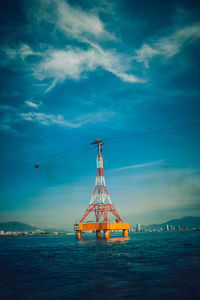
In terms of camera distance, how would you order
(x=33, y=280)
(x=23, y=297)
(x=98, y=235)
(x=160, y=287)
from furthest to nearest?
(x=98, y=235)
(x=33, y=280)
(x=160, y=287)
(x=23, y=297)

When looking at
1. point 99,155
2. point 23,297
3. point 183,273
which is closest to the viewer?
point 23,297

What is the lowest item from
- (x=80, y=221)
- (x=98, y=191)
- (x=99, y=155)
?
(x=80, y=221)

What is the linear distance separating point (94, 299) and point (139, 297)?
6.59ft

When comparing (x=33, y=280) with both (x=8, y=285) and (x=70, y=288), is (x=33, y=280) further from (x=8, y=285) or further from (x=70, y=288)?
(x=70, y=288)

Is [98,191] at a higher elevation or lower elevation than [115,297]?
higher

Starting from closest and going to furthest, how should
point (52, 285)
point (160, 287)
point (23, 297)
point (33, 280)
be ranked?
1. point (23, 297)
2. point (160, 287)
3. point (52, 285)
4. point (33, 280)

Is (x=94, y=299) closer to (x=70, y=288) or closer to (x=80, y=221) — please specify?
(x=70, y=288)

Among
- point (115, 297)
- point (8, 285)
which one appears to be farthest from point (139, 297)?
point (8, 285)

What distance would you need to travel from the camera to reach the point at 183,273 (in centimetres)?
1539

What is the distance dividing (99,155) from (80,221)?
1030 inches

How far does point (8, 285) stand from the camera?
1328 cm

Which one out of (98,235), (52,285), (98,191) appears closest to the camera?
(52,285)

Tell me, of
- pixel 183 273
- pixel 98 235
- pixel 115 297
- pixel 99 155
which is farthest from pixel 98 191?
pixel 115 297

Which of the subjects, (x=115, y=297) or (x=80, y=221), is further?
(x=80, y=221)
